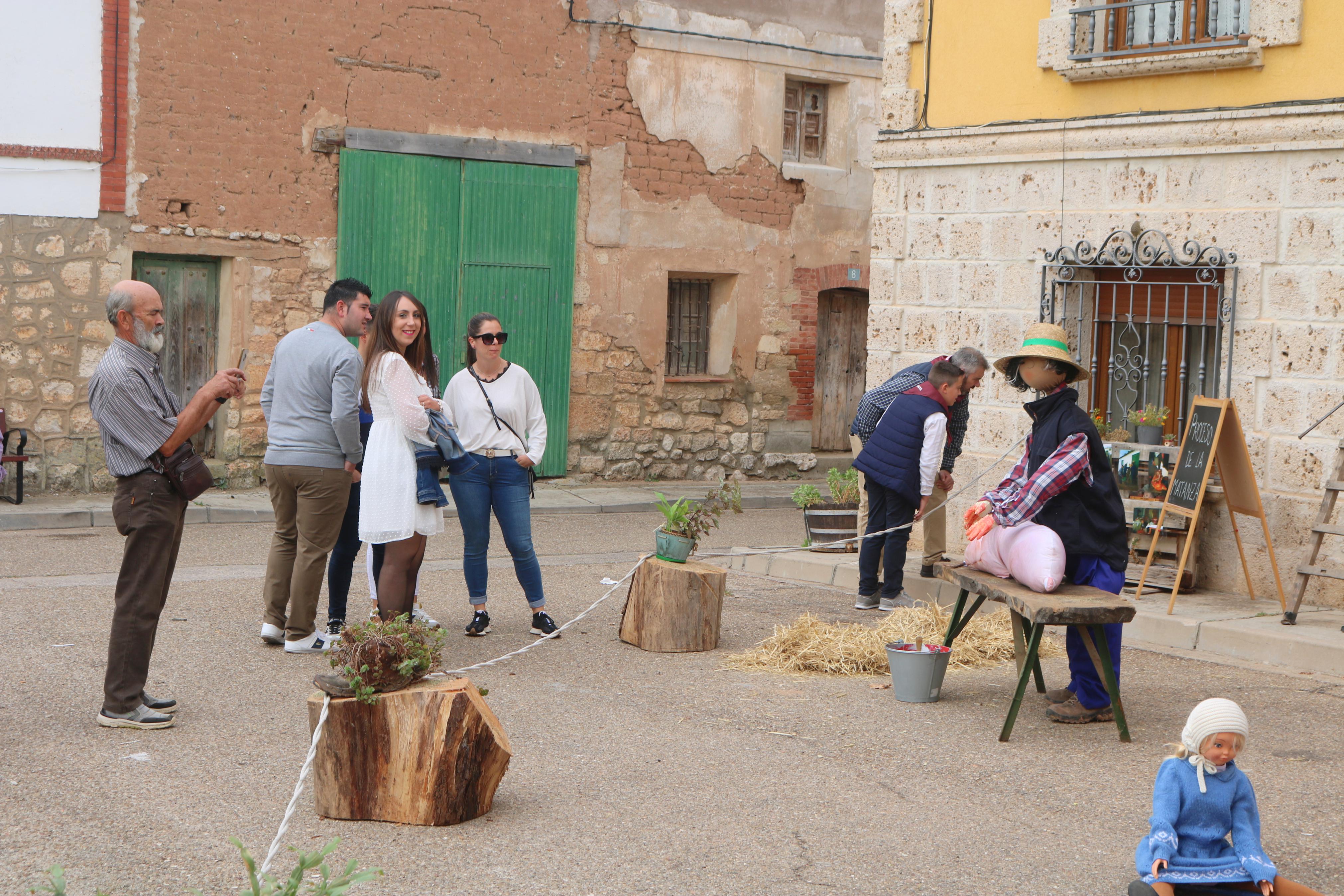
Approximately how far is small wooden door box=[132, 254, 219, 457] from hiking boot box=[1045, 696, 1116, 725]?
9580 millimetres

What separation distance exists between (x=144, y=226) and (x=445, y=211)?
3.00 metres

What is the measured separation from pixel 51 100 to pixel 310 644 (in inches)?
305

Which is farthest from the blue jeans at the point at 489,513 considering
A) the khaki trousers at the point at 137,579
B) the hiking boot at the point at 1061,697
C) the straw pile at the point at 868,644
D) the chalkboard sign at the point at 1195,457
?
the chalkboard sign at the point at 1195,457

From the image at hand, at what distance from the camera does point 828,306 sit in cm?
1778

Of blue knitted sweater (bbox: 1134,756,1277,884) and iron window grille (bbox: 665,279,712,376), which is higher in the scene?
iron window grille (bbox: 665,279,712,376)

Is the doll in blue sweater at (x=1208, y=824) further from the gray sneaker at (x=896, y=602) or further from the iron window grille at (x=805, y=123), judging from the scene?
the iron window grille at (x=805, y=123)

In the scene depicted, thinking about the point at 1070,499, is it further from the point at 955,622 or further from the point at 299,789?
the point at 299,789

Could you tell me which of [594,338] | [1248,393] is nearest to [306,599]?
[1248,393]

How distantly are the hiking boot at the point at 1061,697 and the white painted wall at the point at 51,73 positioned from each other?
1020 cm

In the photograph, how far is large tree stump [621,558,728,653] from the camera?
7.79 meters

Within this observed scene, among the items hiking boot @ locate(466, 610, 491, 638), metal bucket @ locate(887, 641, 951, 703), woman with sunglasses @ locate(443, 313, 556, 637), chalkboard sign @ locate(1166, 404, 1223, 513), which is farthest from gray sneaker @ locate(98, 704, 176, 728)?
chalkboard sign @ locate(1166, 404, 1223, 513)

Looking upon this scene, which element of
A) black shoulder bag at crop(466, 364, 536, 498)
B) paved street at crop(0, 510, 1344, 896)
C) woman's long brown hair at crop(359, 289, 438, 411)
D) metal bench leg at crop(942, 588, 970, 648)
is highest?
woman's long brown hair at crop(359, 289, 438, 411)

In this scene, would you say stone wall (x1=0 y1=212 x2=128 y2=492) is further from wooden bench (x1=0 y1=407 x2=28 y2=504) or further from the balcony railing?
the balcony railing

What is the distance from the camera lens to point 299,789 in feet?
14.9
